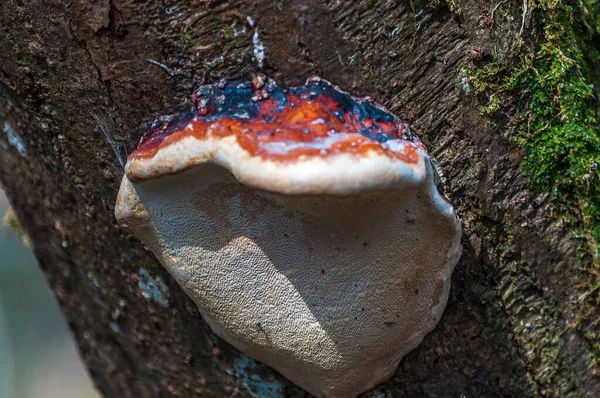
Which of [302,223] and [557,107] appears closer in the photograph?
[302,223]

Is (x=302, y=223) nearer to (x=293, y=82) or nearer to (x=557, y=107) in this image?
(x=293, y=82)

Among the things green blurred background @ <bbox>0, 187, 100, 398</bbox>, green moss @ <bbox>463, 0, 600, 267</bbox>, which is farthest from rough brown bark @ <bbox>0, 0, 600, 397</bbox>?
green blurred background @ <bbox>0, 187, 100, 398</bbox>

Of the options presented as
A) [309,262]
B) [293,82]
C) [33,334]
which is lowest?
[33,334]

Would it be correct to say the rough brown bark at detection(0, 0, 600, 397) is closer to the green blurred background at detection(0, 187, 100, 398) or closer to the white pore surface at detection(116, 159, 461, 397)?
the white pore surface at detection(116, 159, 461, 397)

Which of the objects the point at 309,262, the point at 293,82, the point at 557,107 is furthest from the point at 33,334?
the point at 557,107

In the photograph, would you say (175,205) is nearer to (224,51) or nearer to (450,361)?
(224,51)

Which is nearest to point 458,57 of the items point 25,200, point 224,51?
point 224,51

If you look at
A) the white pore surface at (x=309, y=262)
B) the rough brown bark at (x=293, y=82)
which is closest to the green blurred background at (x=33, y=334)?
the rough brown bark at (x=293, y=82)
